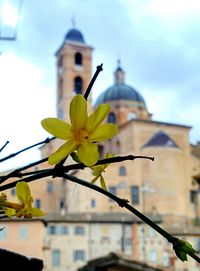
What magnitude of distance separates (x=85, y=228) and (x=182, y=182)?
669 cm

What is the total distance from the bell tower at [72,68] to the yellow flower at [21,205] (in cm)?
2884

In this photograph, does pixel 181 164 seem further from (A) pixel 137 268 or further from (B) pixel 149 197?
(A) pixel 137 268

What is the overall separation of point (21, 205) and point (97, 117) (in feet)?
0.34

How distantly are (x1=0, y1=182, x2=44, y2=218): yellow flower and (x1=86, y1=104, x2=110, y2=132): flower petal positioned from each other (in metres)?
0.08

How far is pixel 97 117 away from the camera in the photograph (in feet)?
1.16

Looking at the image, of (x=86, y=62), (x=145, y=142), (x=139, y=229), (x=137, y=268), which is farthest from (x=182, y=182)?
(x=137, y=268)

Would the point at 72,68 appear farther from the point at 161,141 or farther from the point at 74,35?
the point at 161,141

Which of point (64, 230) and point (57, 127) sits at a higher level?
point (64, 230)

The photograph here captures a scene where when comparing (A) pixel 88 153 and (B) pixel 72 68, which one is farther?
(B) pixel 72 68

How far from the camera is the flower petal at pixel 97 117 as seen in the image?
1.14 ft

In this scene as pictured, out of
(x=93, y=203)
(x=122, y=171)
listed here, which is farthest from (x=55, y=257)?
(x=122, y=171)

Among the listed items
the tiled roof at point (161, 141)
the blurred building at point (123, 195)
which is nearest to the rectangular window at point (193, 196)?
the blurred building at point (123, 195)

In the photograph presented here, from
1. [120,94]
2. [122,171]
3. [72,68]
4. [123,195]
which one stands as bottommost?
[123,195]

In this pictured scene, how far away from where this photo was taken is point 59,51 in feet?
102
